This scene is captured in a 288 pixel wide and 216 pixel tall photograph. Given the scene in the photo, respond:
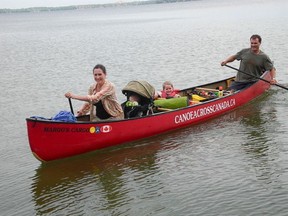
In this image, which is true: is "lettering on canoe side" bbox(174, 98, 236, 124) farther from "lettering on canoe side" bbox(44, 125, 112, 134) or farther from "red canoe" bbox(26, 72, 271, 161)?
"lettering on canoe side" bbox(44, 125, 112, 134)

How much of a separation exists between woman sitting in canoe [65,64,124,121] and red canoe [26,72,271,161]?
298mm

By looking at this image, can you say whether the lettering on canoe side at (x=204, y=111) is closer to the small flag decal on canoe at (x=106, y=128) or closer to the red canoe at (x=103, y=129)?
the red canoe at (x=103, y=129)

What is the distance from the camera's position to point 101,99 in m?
9.73

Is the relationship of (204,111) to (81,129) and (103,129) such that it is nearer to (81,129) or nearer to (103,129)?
(103,129)

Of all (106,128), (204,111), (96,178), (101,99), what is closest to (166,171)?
(96,178)

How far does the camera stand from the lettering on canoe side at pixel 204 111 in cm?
1148

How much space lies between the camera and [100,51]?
32.3m

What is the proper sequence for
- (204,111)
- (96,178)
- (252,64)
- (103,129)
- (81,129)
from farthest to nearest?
(252,64) < (204,111) < (103,129) < (81,129) < (96,178)

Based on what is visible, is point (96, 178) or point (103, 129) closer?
point (96, 178)

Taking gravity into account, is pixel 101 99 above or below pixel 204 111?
above

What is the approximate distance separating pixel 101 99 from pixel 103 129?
66 cm

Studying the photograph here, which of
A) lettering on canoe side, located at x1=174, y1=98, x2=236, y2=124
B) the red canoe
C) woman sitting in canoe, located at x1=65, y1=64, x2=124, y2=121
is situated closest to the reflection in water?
the red canoe

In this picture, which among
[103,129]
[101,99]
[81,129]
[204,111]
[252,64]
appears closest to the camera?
[81,129]

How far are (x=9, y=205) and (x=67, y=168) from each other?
1.77 meters
